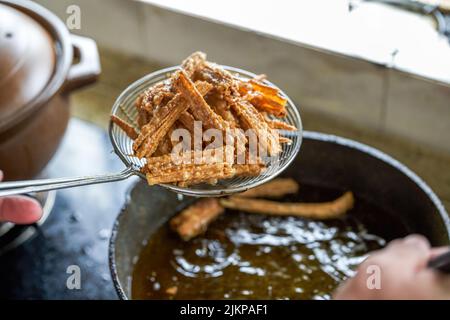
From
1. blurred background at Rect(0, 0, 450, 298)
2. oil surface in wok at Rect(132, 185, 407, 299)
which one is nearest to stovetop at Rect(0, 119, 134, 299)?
blurred background at Rect(0, 0, 450, 298)

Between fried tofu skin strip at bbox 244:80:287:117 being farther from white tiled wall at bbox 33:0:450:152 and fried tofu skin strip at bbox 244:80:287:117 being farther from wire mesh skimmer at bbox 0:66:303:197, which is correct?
white tiled wall at bbox 33:0:450:152

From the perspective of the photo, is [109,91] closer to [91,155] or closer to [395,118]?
[91,155]

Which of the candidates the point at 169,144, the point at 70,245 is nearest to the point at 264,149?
the point at 169,144

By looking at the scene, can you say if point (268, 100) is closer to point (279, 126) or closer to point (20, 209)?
point (279, 126)

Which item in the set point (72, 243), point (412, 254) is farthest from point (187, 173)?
point (72, 243)

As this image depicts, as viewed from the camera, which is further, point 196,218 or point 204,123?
point 196,218

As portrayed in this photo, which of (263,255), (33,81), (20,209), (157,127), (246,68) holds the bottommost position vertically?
(263,255)
